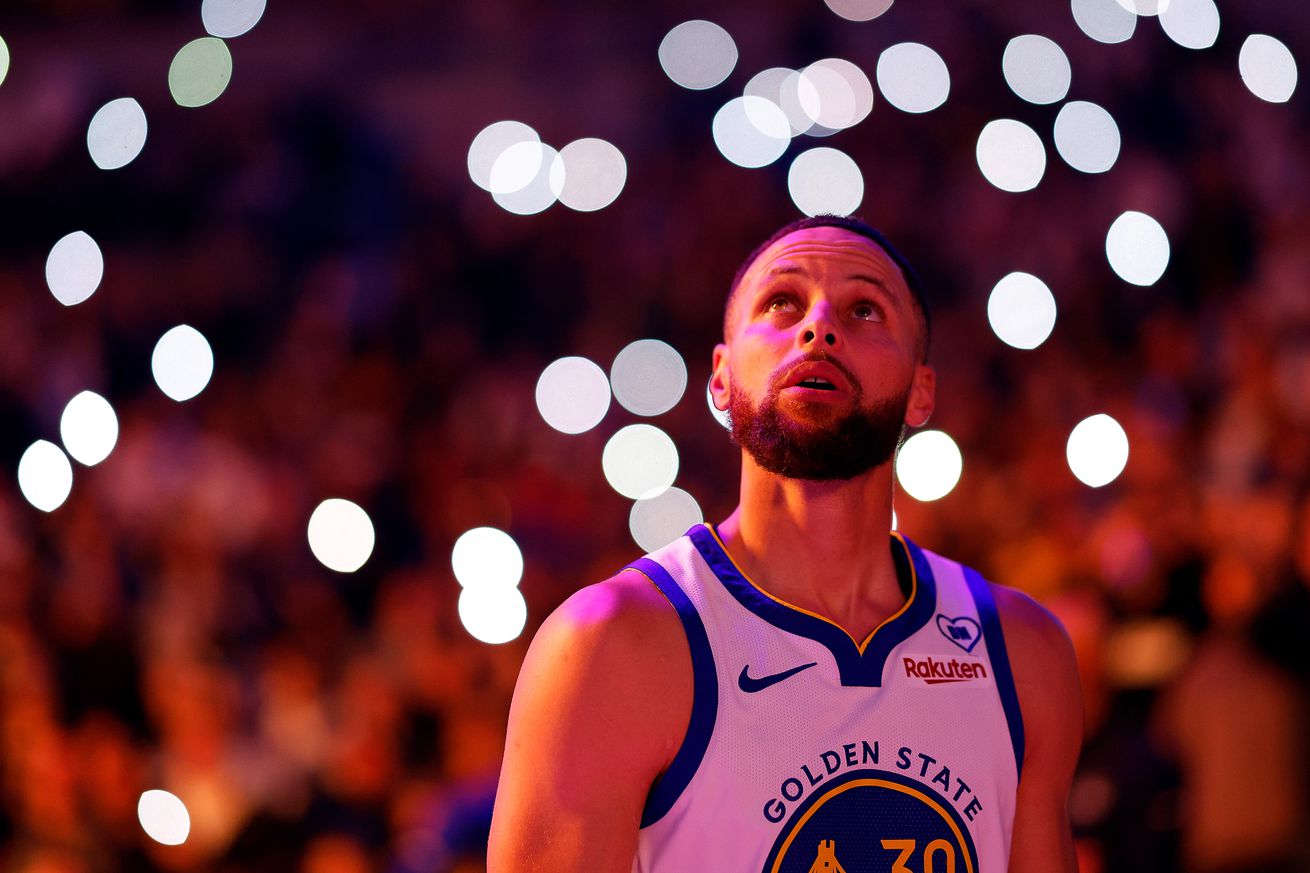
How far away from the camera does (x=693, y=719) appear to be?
73.8 inches

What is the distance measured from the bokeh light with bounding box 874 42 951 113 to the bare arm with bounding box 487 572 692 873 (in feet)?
23.2

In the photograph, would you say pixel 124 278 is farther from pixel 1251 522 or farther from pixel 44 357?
pixel 1251 522

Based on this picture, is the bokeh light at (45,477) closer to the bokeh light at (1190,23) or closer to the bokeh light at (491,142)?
the bokeh light at (491,142)

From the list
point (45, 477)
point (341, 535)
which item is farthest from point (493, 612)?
point (45, 477)

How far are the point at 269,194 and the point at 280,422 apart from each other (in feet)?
7.35

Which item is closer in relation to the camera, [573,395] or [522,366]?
[522,366]

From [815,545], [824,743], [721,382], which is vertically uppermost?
[721,382]

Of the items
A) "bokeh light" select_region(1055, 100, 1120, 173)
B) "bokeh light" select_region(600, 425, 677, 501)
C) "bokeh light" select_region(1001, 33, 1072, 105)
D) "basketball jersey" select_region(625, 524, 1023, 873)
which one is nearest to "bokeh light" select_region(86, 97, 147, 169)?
"bokeh light" select_region(600, 425, 677, 501)

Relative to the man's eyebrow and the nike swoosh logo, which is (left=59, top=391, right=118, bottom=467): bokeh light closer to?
the man's eyebrow

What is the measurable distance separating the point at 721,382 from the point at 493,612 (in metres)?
3.57

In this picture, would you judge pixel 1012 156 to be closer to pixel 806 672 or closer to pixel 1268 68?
pixel 1268 68

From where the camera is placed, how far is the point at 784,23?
9.68 metres

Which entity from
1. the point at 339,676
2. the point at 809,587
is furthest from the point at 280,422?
the point at 809,587

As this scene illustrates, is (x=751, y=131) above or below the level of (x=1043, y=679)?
above
